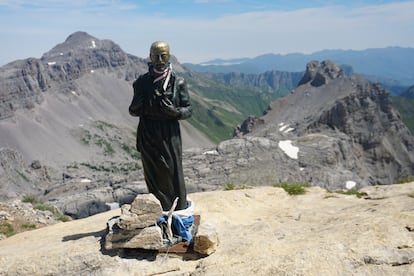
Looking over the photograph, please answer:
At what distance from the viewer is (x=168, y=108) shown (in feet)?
32.0

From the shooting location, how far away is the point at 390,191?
1418cm

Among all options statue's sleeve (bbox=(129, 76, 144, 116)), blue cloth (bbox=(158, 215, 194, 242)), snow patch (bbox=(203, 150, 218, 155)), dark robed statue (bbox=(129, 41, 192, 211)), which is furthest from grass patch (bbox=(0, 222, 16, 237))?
snow patch (bbox=(203, 150, 218, 155))

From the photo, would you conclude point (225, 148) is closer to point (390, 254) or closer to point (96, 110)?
point (390, 254)

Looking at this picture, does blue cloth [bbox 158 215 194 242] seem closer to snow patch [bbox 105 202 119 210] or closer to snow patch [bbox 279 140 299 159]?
snow patch [bbox 105 202 119 210]

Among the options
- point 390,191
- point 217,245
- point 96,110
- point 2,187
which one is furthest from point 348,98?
point 96,110

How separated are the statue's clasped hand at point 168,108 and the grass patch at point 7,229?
10.9 metres

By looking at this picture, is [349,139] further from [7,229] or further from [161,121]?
[161,121]

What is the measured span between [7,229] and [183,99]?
11.6m

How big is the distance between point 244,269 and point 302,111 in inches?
4831

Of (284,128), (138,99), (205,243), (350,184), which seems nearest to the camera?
(205,243)

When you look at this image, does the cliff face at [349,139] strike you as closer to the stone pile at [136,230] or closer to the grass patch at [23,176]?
the stone pile at [136,230]

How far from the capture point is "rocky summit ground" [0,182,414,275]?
806 cm

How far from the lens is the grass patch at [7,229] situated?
1702 centimetres

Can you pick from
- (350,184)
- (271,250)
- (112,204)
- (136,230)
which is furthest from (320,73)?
(136,230)
